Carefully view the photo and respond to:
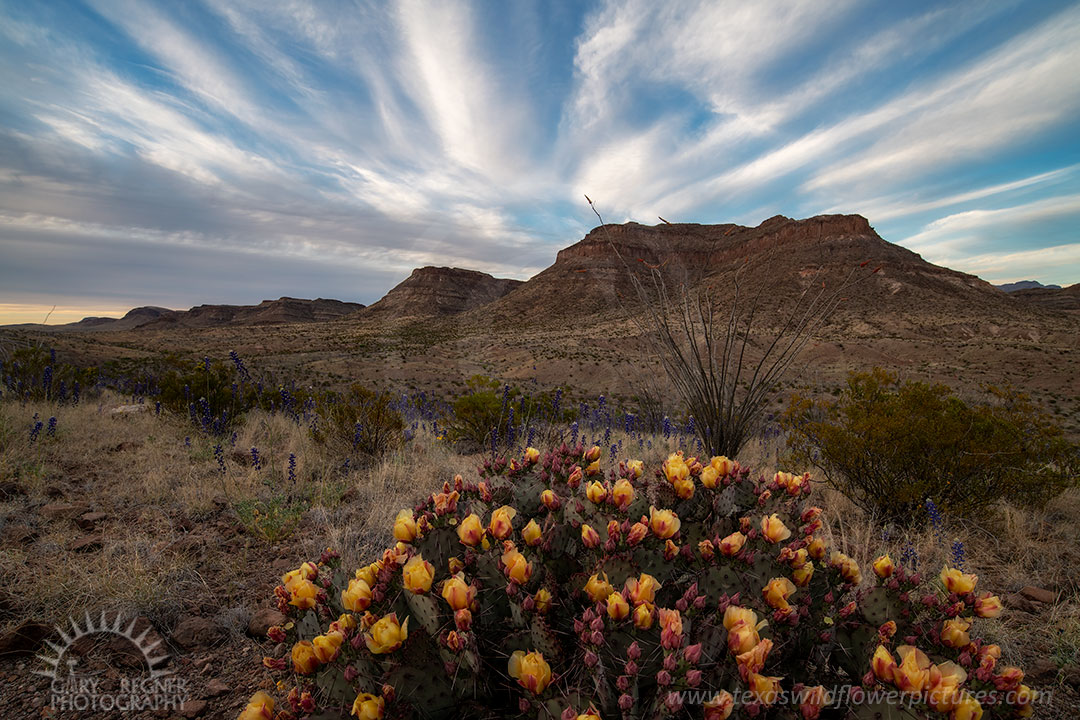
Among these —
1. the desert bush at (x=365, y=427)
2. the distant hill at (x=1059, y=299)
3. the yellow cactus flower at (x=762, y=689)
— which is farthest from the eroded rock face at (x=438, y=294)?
the distant hill at (x=1059, y=299)

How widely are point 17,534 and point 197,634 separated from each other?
64.9 inches

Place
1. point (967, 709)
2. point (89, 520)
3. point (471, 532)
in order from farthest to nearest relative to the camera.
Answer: point (89, 520), point (471, 532), point (967, 709)

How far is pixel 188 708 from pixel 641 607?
1771 mm

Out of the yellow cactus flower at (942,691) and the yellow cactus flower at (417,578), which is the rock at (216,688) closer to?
the yellow cactus flower at (417,578)

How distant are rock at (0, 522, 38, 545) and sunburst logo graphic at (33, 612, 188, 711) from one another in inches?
44.3

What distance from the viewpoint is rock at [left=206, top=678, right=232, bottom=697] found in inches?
69.3

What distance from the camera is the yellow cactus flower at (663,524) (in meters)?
1.35

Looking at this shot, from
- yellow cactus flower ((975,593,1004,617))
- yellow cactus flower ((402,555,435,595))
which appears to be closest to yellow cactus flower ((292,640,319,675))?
yellow cactus flower ((402,555,435,595))

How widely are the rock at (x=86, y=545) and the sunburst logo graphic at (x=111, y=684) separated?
0.83 m

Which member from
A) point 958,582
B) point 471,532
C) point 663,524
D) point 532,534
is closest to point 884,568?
point 958,582

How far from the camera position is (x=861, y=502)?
3797 mm

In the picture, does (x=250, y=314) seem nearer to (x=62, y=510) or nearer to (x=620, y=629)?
(x=62, y=510)

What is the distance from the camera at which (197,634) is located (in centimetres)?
205

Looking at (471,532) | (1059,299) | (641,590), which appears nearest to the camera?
(641,590)
